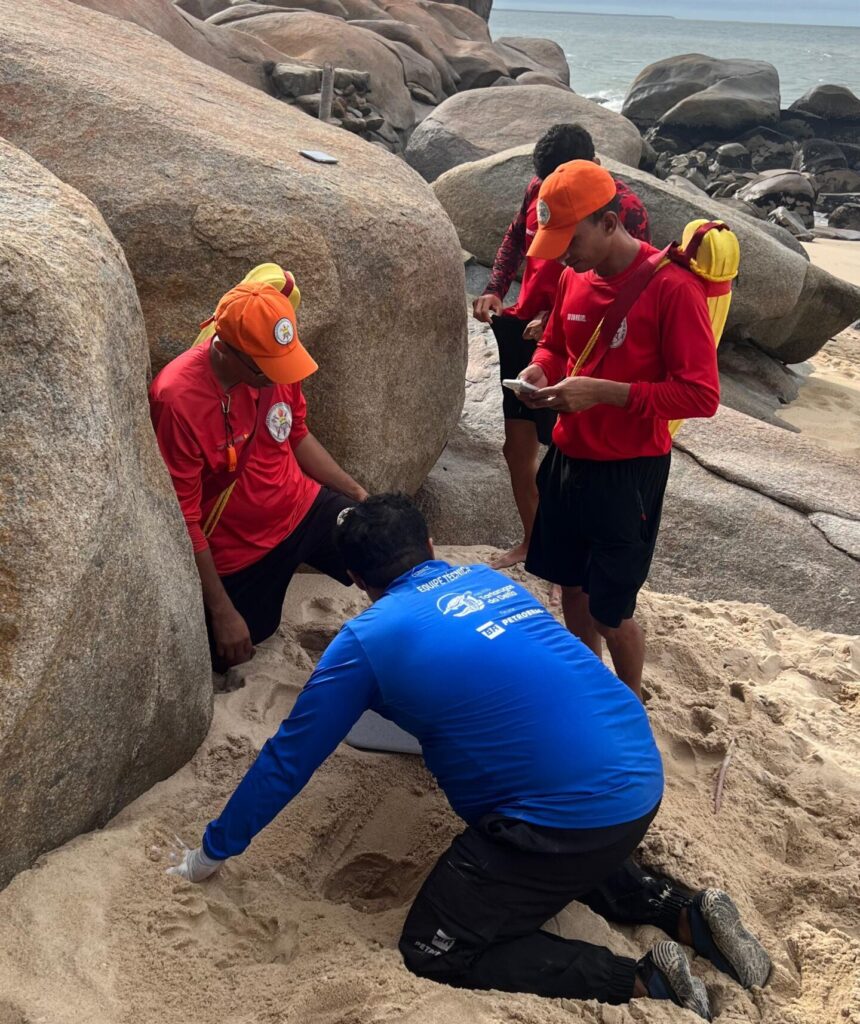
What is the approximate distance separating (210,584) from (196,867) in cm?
106

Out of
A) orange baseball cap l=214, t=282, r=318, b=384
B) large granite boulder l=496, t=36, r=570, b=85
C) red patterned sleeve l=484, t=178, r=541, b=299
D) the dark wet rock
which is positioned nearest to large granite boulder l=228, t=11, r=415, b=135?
the dark wet rock

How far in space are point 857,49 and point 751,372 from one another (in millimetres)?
121292

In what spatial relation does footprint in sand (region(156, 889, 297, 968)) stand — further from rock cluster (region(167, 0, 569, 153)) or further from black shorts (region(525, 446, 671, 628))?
rock cluster (region(167, 0, 569, 153))

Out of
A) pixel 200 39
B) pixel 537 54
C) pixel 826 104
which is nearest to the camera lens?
pixel 200 39

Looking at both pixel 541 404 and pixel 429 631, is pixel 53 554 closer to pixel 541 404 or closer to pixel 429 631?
pixel 429 631

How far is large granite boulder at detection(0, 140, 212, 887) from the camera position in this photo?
238cm

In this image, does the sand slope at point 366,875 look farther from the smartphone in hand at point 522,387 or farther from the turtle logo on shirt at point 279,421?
the smartphone in hand at point 522,387

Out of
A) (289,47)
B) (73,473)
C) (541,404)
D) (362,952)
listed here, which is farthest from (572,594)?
(289,47)

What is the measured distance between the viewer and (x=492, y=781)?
2.71 metres

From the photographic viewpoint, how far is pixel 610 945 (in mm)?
2902

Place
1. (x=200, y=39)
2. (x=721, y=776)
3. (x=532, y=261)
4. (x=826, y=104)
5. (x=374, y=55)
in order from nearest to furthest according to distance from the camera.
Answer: (x=721, y=776)
(x=532, y=261)
(x=200, y=39)
(x=374, y=55)
(x=826, y=104)

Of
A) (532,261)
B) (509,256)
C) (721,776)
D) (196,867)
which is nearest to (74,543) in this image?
(196,867)

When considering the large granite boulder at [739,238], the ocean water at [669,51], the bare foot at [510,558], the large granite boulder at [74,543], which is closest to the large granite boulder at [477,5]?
the ocean water at [669,51]

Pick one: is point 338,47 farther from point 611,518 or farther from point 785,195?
point 611,518
